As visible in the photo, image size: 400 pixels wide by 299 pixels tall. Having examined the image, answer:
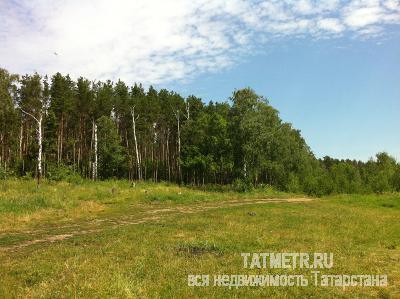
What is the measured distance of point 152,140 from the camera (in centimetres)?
9088

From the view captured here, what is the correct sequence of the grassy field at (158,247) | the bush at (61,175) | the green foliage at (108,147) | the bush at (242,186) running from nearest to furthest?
the grassy field at (158,247), the bush at (242,186), the bush at (61,175), the green foliage at (108,147)

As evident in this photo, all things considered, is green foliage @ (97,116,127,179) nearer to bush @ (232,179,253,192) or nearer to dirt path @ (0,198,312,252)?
bush @ (232,179,253,192)

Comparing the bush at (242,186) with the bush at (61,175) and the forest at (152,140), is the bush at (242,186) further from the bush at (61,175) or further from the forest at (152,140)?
the bush at (61,175)

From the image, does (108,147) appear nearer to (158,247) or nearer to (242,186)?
(242,186)

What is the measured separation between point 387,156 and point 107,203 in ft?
276

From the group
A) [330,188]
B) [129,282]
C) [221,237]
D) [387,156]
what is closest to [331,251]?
[221,237]

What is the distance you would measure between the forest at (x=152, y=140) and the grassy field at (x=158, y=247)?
95.0ft

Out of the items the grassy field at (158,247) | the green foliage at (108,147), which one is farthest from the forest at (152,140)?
the grassy field at (158,247)

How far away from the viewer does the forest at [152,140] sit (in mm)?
61031

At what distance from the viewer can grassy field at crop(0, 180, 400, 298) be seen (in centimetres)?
1061

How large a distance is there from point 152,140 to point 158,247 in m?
75.3

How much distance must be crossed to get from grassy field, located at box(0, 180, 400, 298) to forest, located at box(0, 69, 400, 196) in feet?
95.0

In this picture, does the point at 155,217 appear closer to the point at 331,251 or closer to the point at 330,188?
the point at 331,251

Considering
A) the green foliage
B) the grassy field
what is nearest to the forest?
the green foliage
